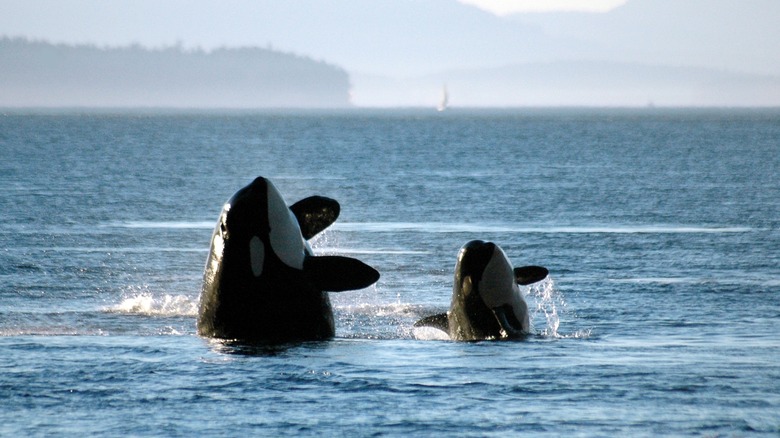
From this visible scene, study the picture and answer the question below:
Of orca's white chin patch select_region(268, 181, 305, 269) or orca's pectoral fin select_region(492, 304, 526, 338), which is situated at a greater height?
orca's white chin patch select_region(268, 181, 305, 269)

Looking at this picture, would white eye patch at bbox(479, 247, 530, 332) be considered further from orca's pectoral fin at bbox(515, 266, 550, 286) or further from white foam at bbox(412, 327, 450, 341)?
white foam at bbox(412, 327, 450, 341)

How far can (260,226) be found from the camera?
13.4m

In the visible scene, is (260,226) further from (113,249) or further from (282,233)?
(113,249)

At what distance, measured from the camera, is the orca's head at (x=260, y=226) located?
13.4 meters

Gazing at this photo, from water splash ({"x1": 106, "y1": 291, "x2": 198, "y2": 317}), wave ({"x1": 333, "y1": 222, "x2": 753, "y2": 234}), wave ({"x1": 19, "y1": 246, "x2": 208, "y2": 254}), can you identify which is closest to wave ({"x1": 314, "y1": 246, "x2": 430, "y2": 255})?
wave ({"x1": 19, "y1": 246, "x2": 208, "y2": 254})

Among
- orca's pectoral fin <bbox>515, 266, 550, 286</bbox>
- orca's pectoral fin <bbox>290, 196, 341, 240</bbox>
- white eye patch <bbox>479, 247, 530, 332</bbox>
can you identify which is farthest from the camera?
orca's pectoral fin <bbox>515, 266, 550, 286</bbox>

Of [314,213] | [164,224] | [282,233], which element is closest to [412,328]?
[314,213]

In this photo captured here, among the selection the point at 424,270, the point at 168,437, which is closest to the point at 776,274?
the point at 424,270

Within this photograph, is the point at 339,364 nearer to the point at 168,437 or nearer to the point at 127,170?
the point at 168,437

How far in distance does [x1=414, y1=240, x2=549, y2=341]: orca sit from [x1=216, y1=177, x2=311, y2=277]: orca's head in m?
2.25

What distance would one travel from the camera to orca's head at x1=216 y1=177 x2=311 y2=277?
13367 millimetres

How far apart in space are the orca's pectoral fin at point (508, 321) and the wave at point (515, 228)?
17685 millimetres

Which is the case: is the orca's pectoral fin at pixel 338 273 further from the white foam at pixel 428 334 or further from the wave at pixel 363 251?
the wave at pixel 363 251

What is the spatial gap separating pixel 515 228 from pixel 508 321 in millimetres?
19452
